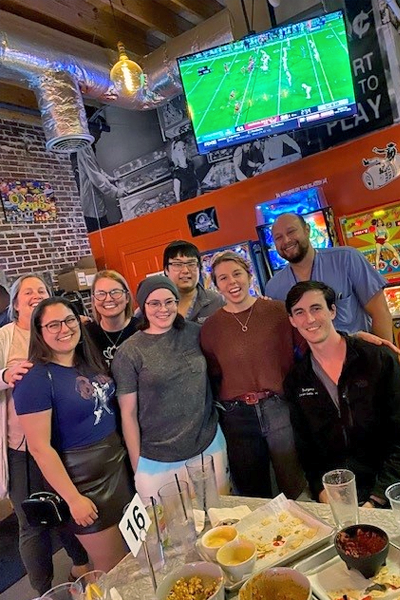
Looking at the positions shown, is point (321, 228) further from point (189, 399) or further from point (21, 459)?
point (21, 459)

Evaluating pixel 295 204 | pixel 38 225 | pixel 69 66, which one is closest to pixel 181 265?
pixel 295 204

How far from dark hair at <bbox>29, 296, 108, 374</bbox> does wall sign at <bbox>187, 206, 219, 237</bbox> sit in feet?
8.47

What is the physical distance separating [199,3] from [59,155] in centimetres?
269

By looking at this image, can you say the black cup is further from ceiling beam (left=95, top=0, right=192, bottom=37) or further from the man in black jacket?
ceiling beam (left=95, top=0, right=192, bottom=37)

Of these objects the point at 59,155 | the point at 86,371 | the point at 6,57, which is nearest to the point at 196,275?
the point at 86,371

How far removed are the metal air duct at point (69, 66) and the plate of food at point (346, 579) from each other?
12.5 feet

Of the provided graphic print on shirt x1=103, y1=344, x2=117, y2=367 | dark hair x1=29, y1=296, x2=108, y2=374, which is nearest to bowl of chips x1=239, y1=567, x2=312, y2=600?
dark hair x1=29, y1=296, x2=108, y2=374

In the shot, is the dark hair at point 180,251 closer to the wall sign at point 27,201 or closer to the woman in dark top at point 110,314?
the woman in dark top at point 110,314

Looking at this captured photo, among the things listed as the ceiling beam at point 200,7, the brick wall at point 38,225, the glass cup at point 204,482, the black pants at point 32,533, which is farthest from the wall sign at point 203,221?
the glass cup at point 204,482

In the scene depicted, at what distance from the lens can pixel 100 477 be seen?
2037 millimetres

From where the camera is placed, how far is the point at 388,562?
107 cm

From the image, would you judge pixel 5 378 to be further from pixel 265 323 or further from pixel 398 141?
pixel 398 141

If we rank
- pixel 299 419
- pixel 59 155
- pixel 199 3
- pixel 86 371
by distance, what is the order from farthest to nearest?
pixel 59 155 < pixel 199 3 < pixel 86 371 < pixel 299 419

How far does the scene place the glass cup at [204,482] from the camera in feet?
4.72
